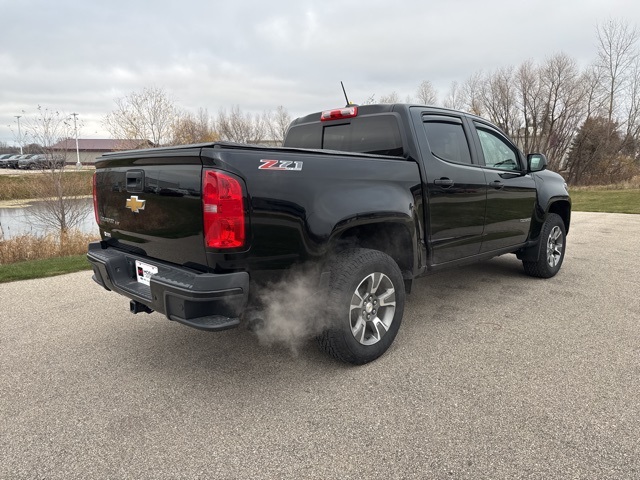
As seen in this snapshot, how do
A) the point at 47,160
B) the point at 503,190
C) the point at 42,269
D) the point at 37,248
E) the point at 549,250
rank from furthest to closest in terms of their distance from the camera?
1. the point at 47,160
2. the point at 37,248
3. the point at 42,269
4. the point at 549,250
5. the point at 503,190

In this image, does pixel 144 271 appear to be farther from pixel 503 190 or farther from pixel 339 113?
pixel 503 190

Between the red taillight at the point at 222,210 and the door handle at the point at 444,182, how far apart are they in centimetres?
188

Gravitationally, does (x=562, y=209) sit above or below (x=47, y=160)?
below

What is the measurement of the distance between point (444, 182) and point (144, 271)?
2493 millimetres

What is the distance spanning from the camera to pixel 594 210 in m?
14.0

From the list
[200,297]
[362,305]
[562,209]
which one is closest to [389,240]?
[362,305]

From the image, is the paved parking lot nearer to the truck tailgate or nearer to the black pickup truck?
the black pickup truck

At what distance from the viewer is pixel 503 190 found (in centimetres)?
434

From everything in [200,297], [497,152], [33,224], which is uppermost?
[497,152]

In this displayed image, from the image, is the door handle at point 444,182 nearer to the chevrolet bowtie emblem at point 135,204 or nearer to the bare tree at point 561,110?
the chevrolet bowtie emblem at point 135,204

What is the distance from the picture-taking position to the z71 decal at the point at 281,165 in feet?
7.85

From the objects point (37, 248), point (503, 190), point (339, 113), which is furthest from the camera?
point (37, 248)

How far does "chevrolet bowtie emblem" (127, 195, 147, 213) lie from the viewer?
9.17ft

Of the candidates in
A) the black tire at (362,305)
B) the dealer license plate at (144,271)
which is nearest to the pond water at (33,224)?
the dealer license plate at (144,271)
